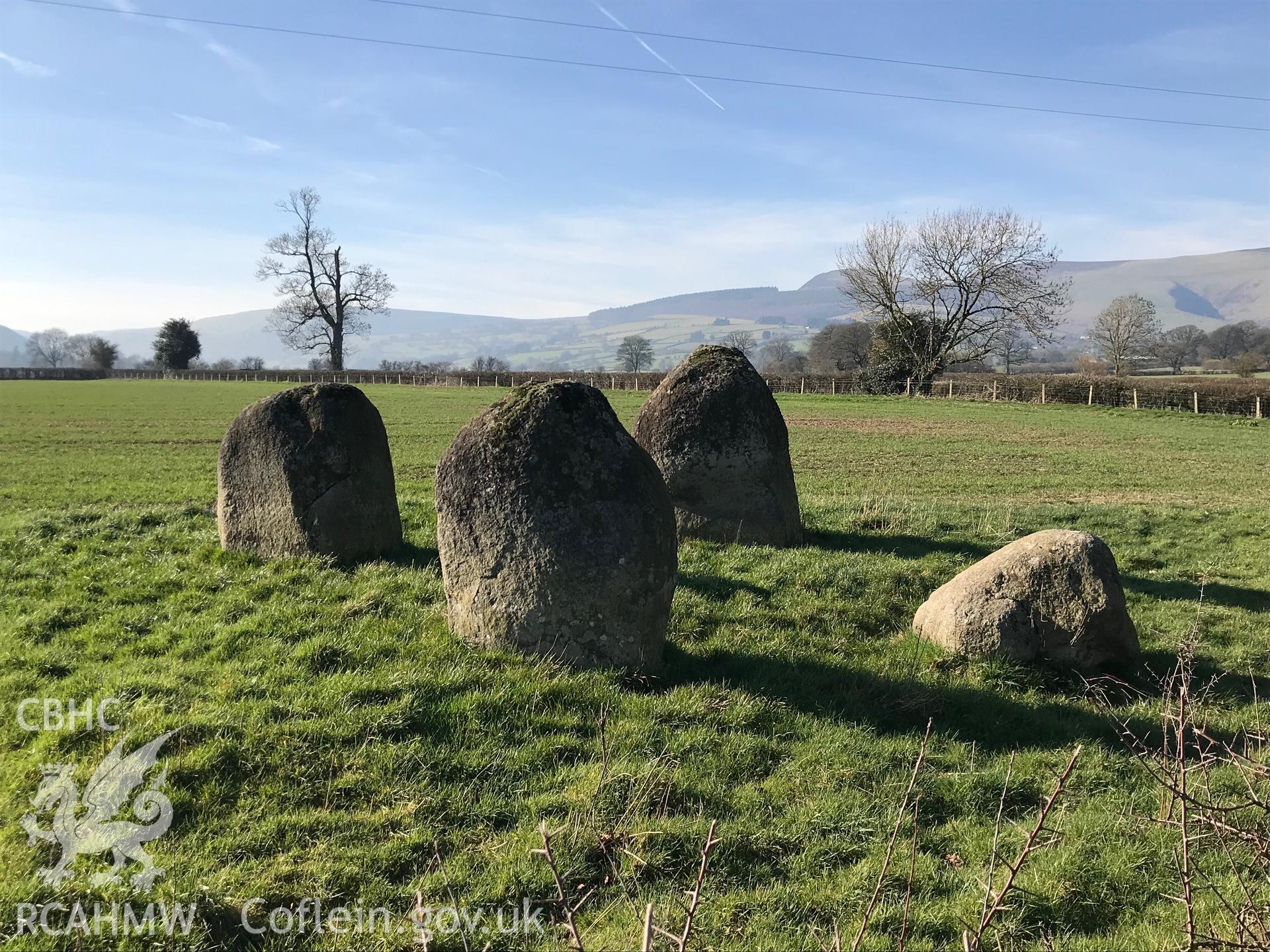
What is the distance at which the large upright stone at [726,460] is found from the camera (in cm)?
1169

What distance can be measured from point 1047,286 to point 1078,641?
61.4 m

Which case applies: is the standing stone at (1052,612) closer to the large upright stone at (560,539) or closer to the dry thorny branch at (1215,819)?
the dry thorny branch at (1215,819)

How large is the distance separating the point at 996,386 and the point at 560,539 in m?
55.6

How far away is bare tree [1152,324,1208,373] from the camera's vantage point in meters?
110

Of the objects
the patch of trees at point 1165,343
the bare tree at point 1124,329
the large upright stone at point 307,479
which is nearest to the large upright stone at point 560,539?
the large upright stone at point 307,479

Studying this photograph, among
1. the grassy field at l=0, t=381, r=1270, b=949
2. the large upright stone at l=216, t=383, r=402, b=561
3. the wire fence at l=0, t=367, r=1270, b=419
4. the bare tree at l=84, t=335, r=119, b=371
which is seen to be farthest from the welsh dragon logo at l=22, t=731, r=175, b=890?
the bare tree at l=84, t=335, r=119, b=371

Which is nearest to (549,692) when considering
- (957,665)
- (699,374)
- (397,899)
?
(397,899)

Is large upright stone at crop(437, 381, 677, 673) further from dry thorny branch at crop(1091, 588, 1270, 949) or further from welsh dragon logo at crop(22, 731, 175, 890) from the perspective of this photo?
dry thorny branch at crop(1091, 588, 1270, 949)

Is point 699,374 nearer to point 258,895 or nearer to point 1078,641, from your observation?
point 1078,641

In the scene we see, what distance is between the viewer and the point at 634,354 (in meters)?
171

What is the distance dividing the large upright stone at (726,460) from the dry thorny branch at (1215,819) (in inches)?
200

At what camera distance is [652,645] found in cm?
707

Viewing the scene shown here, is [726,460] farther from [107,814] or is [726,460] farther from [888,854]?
[888,854]

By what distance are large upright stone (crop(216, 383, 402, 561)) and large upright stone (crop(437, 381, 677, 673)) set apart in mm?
3008
